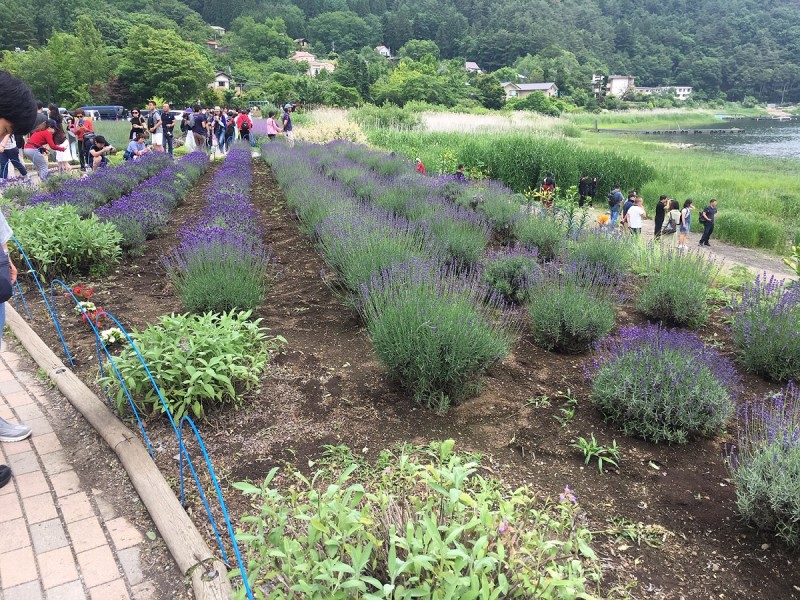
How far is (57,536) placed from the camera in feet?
7.81

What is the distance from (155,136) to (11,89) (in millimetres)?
13945

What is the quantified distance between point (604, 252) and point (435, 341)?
132 inches

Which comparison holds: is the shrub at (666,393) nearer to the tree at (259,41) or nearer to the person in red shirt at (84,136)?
the person in red shirt at (84,136)

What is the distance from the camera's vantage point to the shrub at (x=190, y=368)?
3.11 meters

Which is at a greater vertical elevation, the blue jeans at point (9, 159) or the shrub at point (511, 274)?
the blue jeans at point (9, 159)

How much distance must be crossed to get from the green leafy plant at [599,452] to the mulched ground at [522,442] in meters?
0.05

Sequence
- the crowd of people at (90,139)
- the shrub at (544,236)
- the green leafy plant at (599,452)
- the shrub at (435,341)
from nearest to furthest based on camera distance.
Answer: the green leafy plant at (599,452)
the shrub at (435,341)
the shrub at (544,236)
the crowd of people at (90,139)

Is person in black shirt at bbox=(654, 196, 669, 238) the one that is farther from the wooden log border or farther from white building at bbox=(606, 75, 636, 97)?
white building at bbox=(606, 75, 636, 97)

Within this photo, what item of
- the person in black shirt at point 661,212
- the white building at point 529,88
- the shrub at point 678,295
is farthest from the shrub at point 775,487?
the white building at point 529,88

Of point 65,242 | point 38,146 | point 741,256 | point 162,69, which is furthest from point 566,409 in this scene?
point 162,69

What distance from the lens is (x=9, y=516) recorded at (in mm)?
2508

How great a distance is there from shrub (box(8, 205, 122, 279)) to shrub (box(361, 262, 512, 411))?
3697 millimetres

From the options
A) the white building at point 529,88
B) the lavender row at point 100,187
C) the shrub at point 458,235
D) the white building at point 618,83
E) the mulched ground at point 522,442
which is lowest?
the mulched ground at point 522,442

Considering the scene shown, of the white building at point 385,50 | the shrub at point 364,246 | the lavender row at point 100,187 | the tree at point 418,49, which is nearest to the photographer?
the shrub at point 364,246
